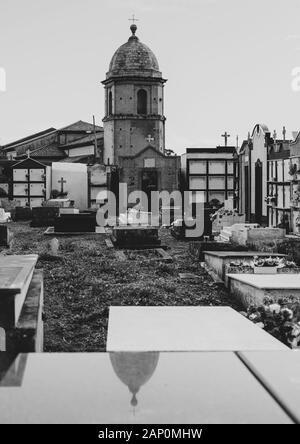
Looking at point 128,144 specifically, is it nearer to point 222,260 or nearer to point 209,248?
point 209,248

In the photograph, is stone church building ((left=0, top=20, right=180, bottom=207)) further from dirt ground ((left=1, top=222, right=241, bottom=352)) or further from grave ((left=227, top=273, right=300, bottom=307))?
grave ((left=227, top=273, right=300, bottom=307))

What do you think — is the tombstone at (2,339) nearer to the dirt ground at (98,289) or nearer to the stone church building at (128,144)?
the dirt ground at (98,289)

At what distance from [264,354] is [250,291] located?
656 centimetres

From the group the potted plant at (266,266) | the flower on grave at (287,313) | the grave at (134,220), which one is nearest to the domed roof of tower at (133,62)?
the grave at (134,220)

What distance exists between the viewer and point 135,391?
2480 mm

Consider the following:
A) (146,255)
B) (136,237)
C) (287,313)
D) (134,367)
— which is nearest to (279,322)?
(287,313)

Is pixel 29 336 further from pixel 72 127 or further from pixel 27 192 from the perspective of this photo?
pixel 72 127

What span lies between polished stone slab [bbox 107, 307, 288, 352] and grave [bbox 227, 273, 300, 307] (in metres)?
3.24

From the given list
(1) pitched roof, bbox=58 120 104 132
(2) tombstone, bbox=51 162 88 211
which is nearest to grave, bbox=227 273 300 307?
(2) tombstone, bbox=51 162 88 211

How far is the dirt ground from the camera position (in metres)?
8.02

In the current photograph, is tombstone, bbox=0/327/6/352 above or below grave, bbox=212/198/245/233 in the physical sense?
below

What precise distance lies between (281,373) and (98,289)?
318 inches

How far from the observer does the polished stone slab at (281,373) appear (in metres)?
2.40

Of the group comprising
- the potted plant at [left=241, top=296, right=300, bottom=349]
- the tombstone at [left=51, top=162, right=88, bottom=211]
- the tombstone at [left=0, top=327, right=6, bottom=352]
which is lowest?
the potted plant at [left=241, top=296, right=300, bottom=349]
